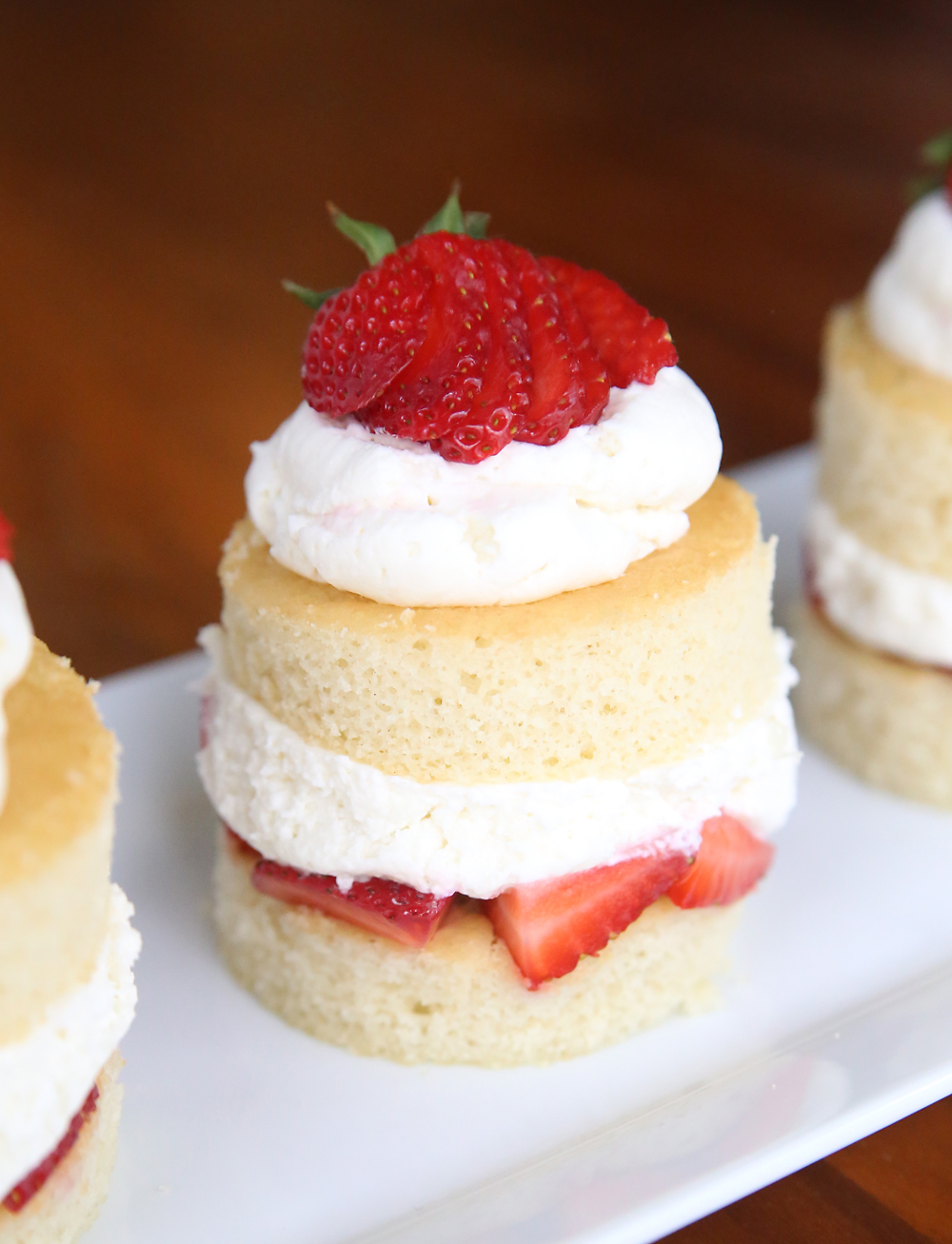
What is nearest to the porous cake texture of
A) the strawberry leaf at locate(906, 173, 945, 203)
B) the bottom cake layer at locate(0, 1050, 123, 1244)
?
the strawberry leaf at locate(906, 173, 945, 203)

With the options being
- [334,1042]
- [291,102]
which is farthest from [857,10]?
[334,1042]

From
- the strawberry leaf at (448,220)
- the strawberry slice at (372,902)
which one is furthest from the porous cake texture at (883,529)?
the strawberry slice at (372,902)

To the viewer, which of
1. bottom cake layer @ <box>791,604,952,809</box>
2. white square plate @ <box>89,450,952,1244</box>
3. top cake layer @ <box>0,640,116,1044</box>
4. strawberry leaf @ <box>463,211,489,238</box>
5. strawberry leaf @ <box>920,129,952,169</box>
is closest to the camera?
top cake layer @ <box>0,640,116,1044</box>

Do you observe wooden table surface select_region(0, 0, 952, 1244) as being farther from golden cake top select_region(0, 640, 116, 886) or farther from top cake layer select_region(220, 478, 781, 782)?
golden cake top select_region(0, 640, 116, 886)

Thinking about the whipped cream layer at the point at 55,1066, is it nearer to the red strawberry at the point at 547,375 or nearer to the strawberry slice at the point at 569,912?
the strawberry slice at the point at 569,912

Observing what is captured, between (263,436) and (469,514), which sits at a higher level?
(469,514)

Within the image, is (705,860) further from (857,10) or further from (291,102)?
(857,10)
